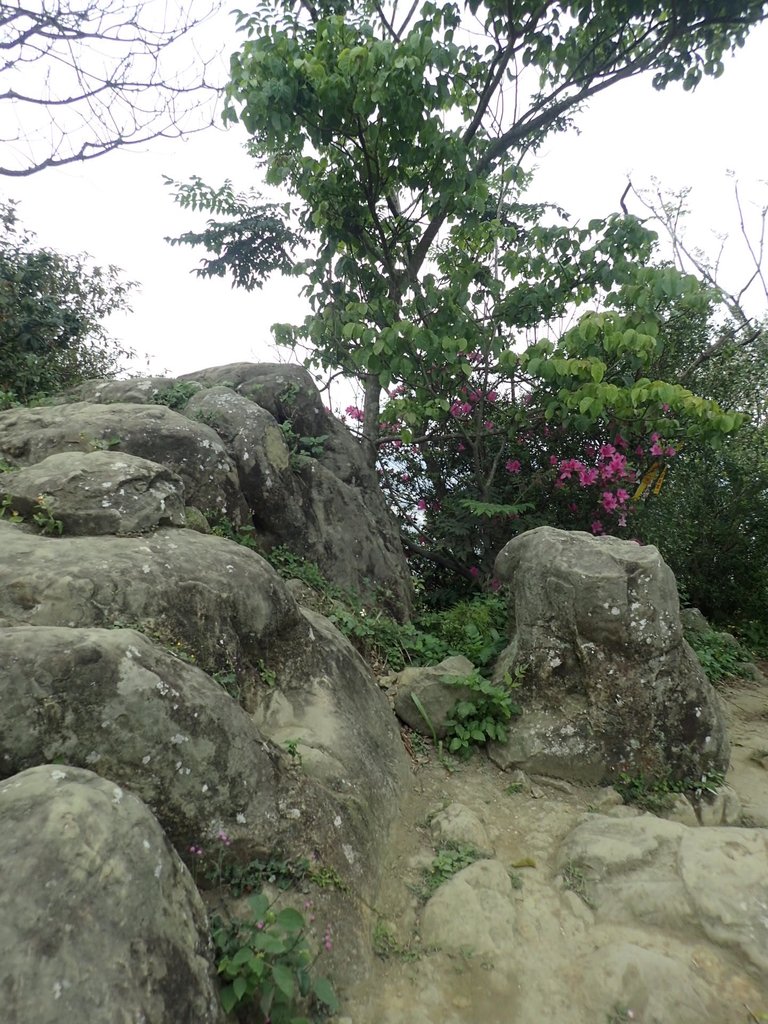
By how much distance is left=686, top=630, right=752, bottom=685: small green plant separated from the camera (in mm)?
6590

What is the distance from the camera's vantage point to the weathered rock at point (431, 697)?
14.3 ft

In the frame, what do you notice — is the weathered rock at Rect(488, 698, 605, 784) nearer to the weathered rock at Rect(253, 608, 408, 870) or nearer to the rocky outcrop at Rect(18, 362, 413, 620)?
the weathered rock at Rect(253, 608, 408, 870)

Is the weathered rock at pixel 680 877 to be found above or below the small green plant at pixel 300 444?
below

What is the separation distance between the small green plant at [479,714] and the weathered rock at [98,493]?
7.19 feet

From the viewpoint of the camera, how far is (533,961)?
2.66m

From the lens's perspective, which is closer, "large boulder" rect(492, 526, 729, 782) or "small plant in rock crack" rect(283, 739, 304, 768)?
"small plant in rock crack" rect(283, 739, 304, 768)

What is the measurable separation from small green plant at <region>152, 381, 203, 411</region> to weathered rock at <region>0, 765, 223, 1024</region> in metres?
4.26

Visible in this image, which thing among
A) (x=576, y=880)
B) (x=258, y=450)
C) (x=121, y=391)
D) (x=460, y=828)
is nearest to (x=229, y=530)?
(x=258, y=450)

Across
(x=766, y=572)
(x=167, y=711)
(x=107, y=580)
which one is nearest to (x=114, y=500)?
(x=107, y=580)

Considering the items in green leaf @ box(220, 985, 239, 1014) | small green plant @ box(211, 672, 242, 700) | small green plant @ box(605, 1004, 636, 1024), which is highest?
small green plant @ box(211, 672, 242, 700)

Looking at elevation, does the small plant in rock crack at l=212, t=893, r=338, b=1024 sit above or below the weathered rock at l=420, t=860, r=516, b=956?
above

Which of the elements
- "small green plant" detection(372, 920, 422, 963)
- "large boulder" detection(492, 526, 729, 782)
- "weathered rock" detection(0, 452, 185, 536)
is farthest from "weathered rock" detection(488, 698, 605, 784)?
"weathered rock" detection(0, 452, 185, 536)

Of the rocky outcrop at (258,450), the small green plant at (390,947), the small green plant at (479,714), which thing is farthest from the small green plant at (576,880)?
the rocky outcrop at (258,450)

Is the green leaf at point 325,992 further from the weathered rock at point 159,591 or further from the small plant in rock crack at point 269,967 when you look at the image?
the weathered rock at point 159,591
